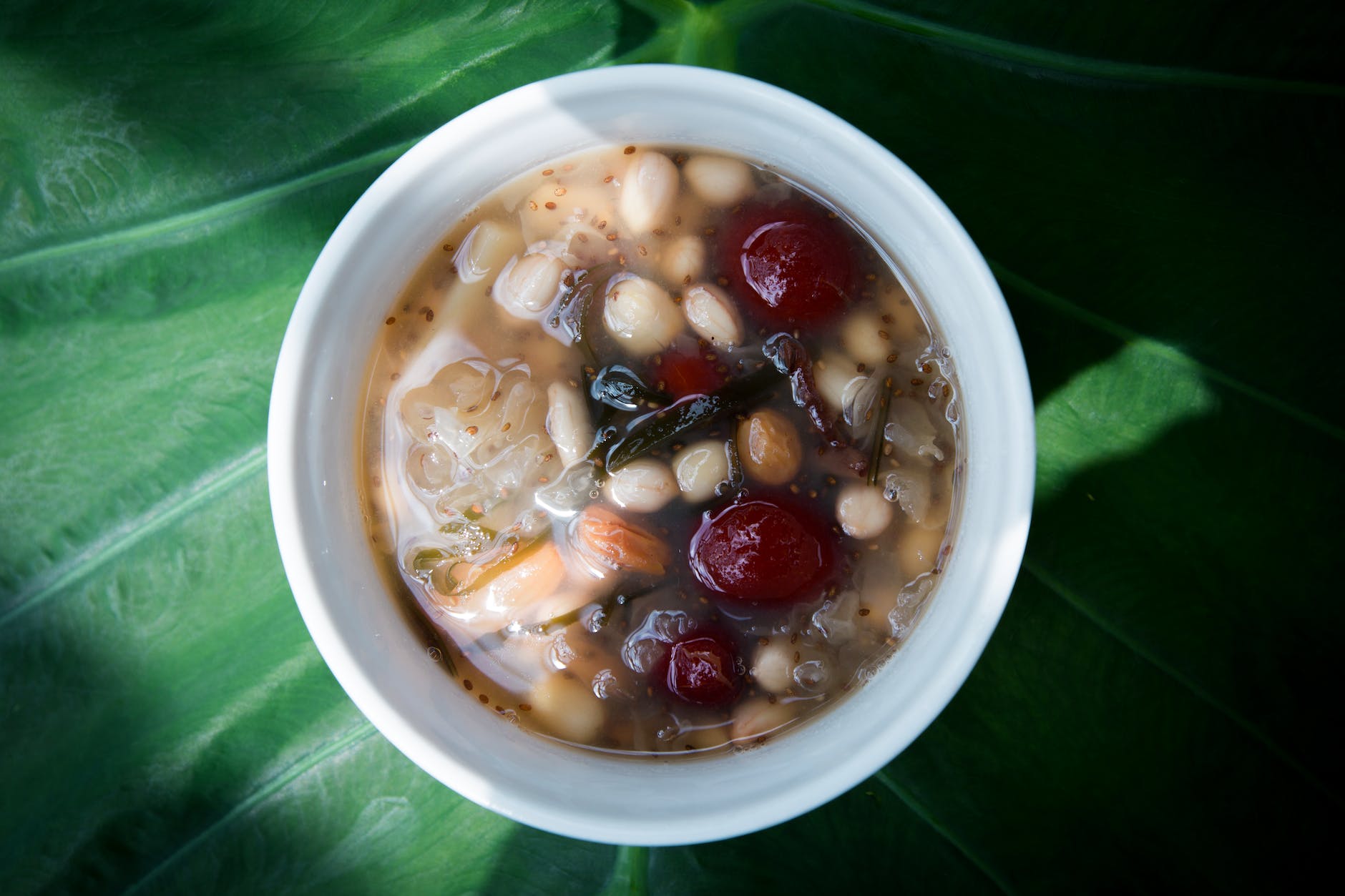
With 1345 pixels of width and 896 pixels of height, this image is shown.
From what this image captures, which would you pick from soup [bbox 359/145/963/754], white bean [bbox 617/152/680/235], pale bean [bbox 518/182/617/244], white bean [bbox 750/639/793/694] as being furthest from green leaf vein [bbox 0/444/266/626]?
white bean [bbox 750/639/793/694]

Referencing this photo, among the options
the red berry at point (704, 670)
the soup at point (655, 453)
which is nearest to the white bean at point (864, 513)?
the soup at point (655, 453)

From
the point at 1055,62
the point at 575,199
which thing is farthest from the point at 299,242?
the point at 1055,62

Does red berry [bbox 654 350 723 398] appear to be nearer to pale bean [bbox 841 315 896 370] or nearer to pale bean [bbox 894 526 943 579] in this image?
pale bean [bbox 841 315 896 370]

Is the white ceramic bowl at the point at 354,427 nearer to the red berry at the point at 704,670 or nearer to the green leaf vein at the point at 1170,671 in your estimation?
the red berry at the point at 704,670

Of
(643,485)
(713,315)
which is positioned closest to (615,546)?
(643,485)

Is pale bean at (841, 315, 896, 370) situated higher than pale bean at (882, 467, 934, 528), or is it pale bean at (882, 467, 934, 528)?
pale bean at (841, 315, 896, 370)

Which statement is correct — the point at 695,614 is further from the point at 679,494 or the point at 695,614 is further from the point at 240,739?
the point at 240,739
